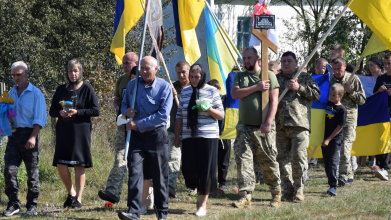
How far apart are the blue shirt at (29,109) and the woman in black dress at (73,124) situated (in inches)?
6.6

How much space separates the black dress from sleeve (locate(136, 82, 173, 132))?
4.79ft

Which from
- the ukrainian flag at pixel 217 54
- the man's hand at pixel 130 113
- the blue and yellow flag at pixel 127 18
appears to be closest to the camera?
the man's hand at pixel 130 113

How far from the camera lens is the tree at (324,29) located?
2014 centimetres

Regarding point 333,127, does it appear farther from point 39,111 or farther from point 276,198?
point 39,111

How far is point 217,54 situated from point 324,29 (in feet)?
42.5

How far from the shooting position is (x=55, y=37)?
17.9 meters

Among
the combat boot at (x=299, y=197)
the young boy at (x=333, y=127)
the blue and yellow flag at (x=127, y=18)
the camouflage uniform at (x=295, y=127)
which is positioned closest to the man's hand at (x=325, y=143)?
the young boy at (x=333, y=127)

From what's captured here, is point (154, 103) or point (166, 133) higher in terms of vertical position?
point (154, 103)

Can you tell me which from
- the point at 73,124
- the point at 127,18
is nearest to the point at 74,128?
the point at 73,124

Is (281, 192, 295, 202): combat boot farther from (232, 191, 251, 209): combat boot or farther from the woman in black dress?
the woman in black dress

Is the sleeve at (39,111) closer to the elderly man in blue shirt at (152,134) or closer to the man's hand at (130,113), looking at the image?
the elderly man in blue shirt at (152,134)

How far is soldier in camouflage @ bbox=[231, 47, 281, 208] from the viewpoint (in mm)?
7281

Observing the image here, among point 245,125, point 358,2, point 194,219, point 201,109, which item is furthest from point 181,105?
point 358,2

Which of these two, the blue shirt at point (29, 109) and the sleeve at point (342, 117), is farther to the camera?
the sleeve at point (342, 117)
